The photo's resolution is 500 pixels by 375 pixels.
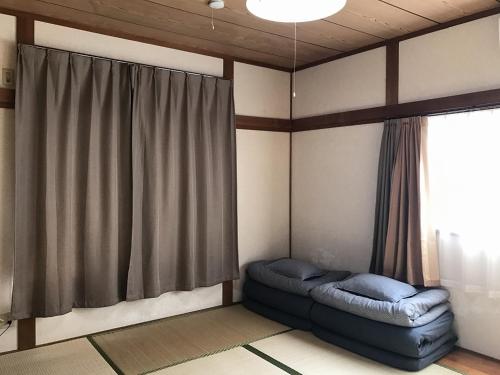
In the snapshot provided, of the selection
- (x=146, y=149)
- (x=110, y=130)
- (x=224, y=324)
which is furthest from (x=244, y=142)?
(x=224, y=324)

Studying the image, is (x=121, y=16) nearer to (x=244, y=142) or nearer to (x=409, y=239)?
(x=244, y=142)

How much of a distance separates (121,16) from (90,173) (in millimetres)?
1169

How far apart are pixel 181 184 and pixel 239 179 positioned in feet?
2.30

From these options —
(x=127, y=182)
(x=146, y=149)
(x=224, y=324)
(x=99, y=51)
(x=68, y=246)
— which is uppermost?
(x=99, y=51)

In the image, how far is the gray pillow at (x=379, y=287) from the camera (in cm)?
305

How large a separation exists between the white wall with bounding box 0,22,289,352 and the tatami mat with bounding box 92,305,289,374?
0.47 feet

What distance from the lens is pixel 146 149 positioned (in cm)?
353

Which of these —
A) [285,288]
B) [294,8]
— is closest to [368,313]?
[285,288]

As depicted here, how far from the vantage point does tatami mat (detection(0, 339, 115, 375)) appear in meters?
2.78

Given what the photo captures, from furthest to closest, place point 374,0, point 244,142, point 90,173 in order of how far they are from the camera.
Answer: point 244,142
point 90,173
point 374,0

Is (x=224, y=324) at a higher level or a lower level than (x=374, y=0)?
lower

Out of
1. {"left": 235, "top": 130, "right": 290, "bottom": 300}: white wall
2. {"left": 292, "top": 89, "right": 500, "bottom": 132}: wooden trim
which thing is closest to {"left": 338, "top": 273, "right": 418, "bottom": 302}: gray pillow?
{"left": 235, "top": 130, "right": 290, "bottom": 300}: white wall

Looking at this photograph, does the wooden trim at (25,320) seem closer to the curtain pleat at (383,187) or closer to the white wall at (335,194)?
the white wall at (335,194)

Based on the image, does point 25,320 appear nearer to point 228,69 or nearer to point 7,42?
point 7,42
